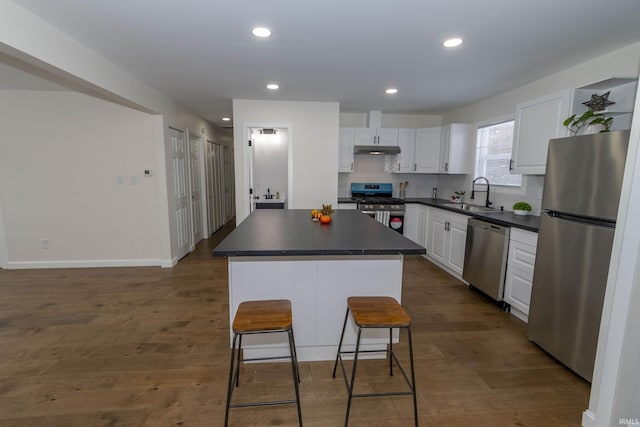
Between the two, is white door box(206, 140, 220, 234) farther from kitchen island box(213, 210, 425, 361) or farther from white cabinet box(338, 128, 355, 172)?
kitchen island box(213, 210, 425, 361)

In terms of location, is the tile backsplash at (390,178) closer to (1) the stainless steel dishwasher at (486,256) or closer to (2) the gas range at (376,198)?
(2) the gas range at (376,198)

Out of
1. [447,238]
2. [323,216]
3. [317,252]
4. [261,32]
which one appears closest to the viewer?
[317,252]

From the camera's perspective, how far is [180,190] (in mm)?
4785

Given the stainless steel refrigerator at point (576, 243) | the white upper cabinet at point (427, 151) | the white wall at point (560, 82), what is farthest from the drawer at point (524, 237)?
the white upper cabinet at point (427, 151)

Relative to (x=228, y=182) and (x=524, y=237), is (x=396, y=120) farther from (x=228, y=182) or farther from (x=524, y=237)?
(x=228, y=182)

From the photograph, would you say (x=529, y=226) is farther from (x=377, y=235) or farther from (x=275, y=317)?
(x=275, y=317)

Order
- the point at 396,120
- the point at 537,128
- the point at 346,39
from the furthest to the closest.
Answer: the point at 396,120, the point at 537,128, the point at 346,39

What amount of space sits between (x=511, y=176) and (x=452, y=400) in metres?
3.10

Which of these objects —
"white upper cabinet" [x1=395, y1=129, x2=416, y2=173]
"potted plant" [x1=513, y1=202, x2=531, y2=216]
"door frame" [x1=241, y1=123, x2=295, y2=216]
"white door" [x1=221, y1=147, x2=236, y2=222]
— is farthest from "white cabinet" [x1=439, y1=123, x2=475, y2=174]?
"white door" [x1=221, y1=147, x2=236, y2=222]

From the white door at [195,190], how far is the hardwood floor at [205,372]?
2.30 metres

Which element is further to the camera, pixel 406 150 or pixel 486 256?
pixel 406 150

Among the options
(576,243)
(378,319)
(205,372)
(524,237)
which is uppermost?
(576,243)

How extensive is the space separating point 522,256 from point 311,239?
2.11m

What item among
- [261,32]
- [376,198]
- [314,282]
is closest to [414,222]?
[376,198]
